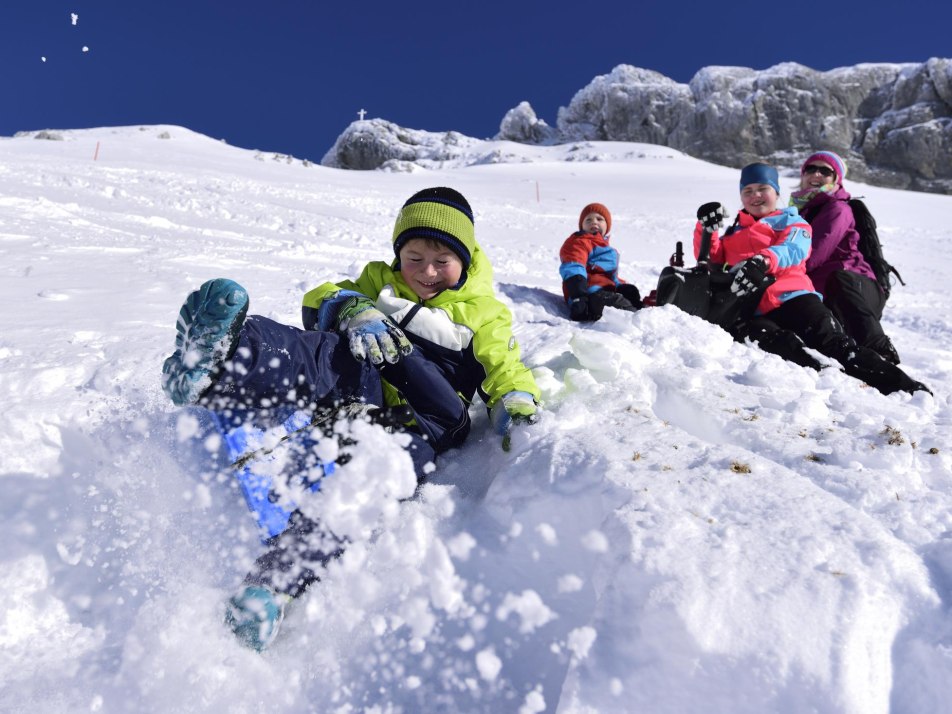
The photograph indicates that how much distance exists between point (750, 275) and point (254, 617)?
10.4 feet

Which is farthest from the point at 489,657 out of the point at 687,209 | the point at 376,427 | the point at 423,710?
the point at 687,209

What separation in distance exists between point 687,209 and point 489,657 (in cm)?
1453

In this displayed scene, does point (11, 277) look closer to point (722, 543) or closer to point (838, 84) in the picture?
point (722, 543)

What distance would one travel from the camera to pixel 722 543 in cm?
135

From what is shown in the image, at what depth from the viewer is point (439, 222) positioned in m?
2.32

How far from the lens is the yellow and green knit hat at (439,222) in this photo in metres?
2.32

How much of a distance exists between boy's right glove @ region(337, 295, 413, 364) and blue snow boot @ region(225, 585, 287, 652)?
0.78 metres

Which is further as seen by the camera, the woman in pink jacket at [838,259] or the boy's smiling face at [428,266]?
the woman in pink jacket at [838,259]

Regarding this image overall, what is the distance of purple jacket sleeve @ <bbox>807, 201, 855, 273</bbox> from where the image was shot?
4027 millimetres

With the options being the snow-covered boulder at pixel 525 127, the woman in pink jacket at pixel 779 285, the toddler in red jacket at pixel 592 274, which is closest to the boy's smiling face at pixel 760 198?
the woman in pink jacket at pixel 779 285

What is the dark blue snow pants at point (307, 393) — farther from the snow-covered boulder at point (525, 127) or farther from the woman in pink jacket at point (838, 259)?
the snow-covered boulder at point (525, 127)

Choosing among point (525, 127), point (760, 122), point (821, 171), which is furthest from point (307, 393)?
point (525, 127)

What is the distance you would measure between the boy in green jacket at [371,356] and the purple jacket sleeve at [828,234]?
8.98ft

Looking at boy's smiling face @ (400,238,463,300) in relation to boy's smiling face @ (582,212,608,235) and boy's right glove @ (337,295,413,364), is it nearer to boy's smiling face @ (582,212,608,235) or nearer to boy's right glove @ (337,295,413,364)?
boy's right glove @ (337,295,413,364)
